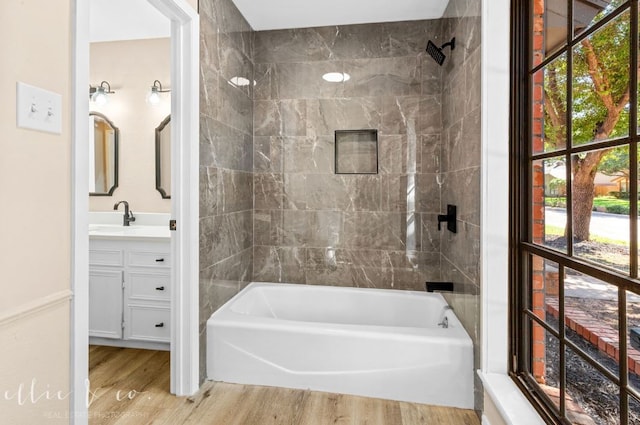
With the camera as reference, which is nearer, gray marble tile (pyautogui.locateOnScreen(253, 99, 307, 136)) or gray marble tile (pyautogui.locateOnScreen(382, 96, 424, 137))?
gray marble tile (pyautogui.locateOnScreen(382, 96, 424, 137))

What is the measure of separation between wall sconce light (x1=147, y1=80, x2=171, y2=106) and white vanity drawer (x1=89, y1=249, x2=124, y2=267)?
133 centimetres

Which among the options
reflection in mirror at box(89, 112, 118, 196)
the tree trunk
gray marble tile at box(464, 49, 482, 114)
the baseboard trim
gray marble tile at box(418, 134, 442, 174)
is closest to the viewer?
the baseboard trim

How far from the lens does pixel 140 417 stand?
1872 mm

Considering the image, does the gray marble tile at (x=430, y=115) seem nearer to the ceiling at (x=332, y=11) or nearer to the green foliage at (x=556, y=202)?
the ceiling at (x=332, y=11)

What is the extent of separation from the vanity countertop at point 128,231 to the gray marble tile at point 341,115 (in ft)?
4.62

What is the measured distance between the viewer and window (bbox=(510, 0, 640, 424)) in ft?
3.37

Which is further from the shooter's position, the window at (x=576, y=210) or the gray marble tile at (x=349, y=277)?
the gray marble tile at (x=349, y=277)

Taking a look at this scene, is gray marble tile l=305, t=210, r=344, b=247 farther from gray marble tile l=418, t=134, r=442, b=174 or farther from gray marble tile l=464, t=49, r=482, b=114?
gray marble tile l=464, t=49, r=482, b=114

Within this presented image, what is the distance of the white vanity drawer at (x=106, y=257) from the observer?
8.61ft

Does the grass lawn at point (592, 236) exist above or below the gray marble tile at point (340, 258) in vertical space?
above

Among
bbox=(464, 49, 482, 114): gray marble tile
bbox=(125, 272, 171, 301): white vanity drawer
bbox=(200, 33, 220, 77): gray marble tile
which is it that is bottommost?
bbox=(125, 272, 171, 301): white vanity drawer

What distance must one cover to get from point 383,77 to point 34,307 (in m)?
2.58

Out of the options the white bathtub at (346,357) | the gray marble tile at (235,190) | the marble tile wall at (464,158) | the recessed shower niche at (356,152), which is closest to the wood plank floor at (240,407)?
the white bathtub at (346,357)

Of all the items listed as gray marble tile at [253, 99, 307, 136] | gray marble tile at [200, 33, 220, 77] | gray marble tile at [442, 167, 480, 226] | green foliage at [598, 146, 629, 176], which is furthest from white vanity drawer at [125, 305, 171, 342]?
green foliage at [598, 146, 629, 176]
